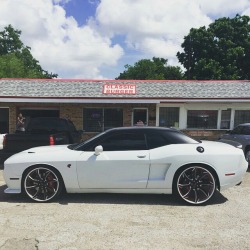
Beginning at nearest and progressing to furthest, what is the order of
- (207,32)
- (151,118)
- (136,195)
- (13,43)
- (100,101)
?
1. (136,195)
2. (100,101)
3. (151,118)
4. (207,32)
5. (13,43)

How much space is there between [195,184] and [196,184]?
0.7 inches

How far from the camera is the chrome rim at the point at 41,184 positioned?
5.83 m

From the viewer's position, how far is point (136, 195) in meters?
6.35

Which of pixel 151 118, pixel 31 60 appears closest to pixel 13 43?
pixel 31 60

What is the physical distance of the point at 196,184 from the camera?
5.74 metres

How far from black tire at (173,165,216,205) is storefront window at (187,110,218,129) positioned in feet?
37.1

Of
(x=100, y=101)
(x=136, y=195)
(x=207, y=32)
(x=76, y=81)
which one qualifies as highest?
(x=207, y=32)

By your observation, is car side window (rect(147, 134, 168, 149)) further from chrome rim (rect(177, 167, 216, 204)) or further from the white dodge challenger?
chrome rim (rect(177, 167, 216, 204))

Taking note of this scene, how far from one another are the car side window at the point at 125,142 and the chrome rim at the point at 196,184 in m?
0.93

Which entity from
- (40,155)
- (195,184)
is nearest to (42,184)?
(40,155)

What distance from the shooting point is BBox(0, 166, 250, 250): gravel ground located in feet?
13.5

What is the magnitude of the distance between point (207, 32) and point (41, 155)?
33098 millimetres

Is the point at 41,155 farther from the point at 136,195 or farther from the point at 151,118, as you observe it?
the point at 151,118

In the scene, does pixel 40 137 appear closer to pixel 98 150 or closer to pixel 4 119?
pixel 98 150
